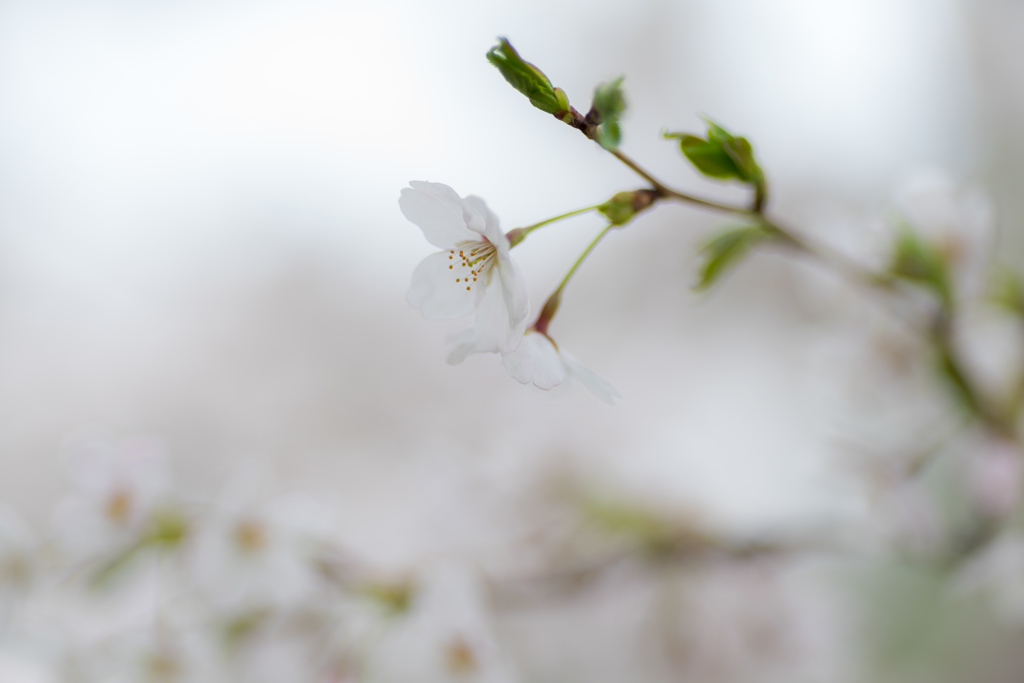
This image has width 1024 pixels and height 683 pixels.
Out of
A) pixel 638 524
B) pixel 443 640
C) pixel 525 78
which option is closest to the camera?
pixel 525 78

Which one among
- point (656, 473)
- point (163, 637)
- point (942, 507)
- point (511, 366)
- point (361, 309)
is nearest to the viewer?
point (511, 366)

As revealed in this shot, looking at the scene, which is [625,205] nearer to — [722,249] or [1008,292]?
[722,249]

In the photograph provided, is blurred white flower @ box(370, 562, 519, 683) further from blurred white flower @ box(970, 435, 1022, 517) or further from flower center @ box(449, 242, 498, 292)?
blurred white flower @ box(970, 435, 1022, 517)

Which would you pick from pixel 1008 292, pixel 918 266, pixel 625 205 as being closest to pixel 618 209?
pixel 625 205

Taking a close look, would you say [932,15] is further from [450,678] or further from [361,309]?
[450,678]

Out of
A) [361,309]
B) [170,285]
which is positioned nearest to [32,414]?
[170,285]

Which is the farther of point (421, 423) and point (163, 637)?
point (421, 423)
